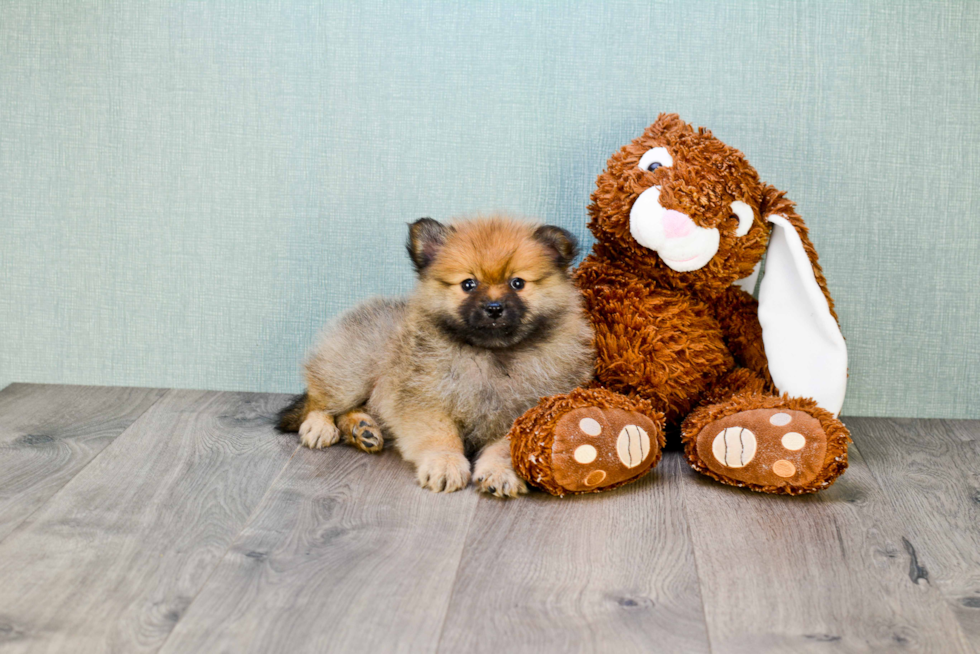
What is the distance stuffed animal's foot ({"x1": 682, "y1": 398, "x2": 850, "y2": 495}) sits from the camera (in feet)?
5.29

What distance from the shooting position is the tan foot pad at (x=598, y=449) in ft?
5.22

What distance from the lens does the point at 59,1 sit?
2154mm

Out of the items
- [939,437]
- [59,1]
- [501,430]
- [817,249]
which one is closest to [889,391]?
[939,437]

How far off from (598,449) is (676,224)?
46cm

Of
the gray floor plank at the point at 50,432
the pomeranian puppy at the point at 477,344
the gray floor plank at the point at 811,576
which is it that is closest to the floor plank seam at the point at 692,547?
the gray floor plank at the point at 811,576

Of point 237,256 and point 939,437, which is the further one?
point 237,256

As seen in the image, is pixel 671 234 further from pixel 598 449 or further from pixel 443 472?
pixel 443 472

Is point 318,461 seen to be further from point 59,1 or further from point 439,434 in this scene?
point 59,1

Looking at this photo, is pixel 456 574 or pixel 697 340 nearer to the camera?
pixel 456 574

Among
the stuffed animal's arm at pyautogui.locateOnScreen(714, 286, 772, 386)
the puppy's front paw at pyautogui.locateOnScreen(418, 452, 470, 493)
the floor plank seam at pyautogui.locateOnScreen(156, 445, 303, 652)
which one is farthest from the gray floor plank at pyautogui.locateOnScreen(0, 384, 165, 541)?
the stuffed animal's arm at pyautogui.locateOnScreen(714, 286, 772, 386)

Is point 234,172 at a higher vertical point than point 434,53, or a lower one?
lower

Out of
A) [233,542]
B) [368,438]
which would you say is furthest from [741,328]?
[233,542]

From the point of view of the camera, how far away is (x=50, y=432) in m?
2.00

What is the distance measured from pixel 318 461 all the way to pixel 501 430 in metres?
0.40
